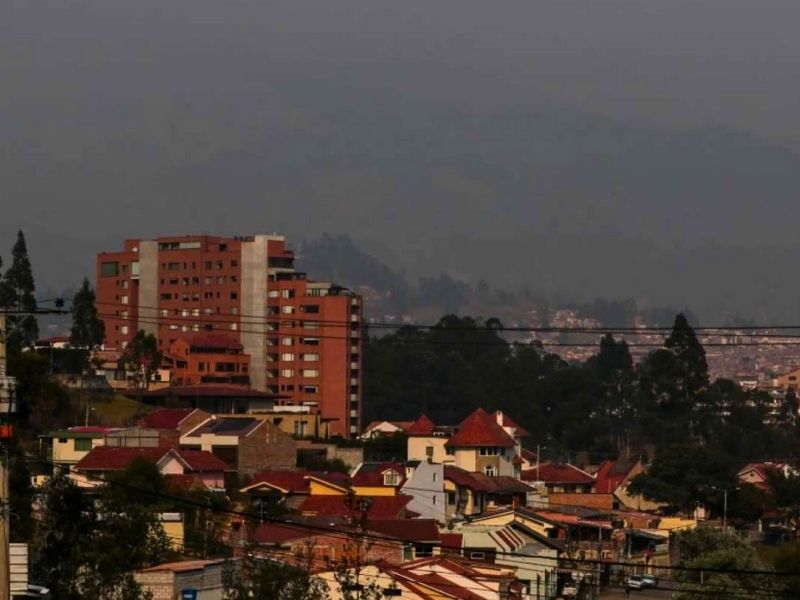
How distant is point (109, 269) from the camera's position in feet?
512

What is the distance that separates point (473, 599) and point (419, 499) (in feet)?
103

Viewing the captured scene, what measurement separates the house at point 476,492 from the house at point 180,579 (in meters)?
34.7

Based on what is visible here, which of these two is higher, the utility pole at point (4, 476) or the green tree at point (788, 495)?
the utility pole at point (4, 476)

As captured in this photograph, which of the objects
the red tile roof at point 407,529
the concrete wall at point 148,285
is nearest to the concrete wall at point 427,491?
the red tile roof at point 407,529

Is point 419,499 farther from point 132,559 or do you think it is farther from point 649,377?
point 649,377

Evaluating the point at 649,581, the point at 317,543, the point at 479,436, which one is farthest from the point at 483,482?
the point at 317,543

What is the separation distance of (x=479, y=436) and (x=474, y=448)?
82cm

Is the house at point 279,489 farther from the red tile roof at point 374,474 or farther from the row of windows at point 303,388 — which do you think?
the row of windows at point 303,388

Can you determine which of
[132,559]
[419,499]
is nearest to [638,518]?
[419,499]

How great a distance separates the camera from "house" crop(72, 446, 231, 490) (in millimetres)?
78250

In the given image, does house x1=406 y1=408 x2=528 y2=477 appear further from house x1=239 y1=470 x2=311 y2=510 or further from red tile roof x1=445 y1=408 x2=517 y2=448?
house x1=239 y1=470 x2=311 y2=510

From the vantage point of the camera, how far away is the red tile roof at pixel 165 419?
9638 centimetres

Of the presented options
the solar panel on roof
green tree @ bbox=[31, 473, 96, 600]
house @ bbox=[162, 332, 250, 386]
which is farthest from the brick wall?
green tree @ bbox=[31, 473, 96, 600]

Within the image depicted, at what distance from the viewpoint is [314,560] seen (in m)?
57.6
